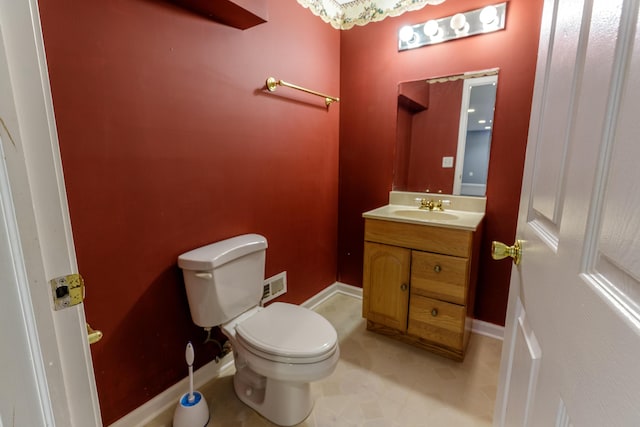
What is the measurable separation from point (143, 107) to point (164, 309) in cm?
87

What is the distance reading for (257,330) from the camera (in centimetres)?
129

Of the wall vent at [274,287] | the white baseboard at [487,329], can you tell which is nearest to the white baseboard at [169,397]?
the wall vent at [274,287]

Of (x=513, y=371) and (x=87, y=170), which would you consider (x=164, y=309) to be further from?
(x=513, y=371)

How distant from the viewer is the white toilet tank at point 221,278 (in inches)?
50.5

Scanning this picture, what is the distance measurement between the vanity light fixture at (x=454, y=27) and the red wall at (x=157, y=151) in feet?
2.28

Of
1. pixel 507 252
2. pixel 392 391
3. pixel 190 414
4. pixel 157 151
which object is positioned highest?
pixel 157 151

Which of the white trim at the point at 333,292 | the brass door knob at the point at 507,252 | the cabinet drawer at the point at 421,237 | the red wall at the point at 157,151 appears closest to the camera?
the brass door knob at the point at 507,252

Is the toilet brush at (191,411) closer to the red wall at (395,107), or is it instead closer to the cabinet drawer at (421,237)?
the cabinet drawer at (421,237)

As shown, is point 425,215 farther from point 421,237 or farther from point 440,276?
point 440,276

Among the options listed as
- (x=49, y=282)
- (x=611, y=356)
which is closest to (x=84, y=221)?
(x=49, y=282)

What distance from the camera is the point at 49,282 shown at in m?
0.52

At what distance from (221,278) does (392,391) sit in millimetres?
1040

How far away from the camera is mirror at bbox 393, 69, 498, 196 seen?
1.82 metres

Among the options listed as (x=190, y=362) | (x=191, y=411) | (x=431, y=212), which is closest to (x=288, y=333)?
(x=190, y=362)
